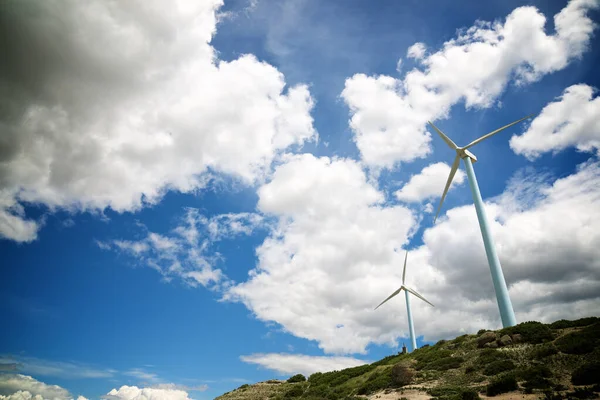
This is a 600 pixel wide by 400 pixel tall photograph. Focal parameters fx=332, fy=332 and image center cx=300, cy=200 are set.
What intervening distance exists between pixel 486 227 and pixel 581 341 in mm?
24246

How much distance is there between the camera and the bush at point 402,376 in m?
33.6

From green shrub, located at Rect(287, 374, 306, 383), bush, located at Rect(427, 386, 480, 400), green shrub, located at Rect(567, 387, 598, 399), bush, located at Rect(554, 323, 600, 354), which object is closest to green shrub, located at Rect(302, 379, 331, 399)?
green shrub, located at Rect(287, 374, 306, 383)

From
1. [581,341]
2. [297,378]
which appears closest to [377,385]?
[581,341]

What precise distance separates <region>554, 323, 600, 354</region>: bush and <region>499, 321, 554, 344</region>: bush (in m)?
2.14

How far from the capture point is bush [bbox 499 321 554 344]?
3334cm

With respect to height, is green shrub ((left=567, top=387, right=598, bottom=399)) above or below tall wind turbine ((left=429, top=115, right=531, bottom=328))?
below

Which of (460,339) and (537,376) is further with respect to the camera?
(460,339)

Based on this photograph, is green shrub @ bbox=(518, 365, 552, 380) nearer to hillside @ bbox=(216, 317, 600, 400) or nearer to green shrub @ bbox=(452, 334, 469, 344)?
hillside @ bbox=(216, 317, 600, 400)

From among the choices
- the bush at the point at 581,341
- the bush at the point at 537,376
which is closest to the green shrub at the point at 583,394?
the bush at the point at 537,376

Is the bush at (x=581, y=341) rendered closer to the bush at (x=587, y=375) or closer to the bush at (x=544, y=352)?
the bush at (x=544, y=352)

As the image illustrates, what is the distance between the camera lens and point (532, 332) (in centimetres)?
3503

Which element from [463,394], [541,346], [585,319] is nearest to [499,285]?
[585,319]

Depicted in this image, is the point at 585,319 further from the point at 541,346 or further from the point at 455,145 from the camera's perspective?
the point at 455,145

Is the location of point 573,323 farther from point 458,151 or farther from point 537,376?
point 458,151
